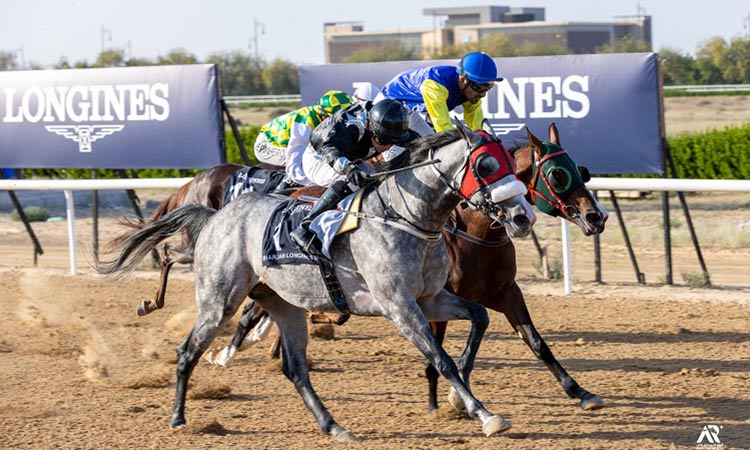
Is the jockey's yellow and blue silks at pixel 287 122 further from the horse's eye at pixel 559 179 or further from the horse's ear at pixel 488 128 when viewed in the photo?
the horse's eye at pixel 559 179

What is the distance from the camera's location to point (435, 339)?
5.03 metres

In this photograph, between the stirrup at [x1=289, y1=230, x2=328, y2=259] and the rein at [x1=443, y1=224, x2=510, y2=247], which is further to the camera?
the rein at [x1=443, y1=224, x2=510, y2=247]

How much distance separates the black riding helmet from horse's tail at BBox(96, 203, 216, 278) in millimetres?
1142

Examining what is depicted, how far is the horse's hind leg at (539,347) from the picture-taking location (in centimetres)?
578

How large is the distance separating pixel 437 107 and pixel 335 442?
76.1 inches

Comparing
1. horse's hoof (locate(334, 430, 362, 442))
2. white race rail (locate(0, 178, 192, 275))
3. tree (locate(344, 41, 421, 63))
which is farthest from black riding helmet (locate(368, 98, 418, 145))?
tree (locate(344, 41, 421, 63))

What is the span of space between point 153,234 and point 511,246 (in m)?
2.04

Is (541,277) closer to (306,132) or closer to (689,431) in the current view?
(306,132)

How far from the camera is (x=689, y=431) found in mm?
5387

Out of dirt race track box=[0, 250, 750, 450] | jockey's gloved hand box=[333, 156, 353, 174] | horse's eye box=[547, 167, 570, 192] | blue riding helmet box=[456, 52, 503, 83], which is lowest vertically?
dirt race track box=[0, 250, 750, 450]

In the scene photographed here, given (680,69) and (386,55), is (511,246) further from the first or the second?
(386,55)

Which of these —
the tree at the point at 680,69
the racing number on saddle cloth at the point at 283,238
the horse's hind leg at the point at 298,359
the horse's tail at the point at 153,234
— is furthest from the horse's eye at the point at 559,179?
the tree at the point at 680,69

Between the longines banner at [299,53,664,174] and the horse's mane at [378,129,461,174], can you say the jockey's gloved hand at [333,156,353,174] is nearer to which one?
the horse's mane at [378,129,461,174]

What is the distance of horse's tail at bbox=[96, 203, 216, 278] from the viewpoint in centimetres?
597
